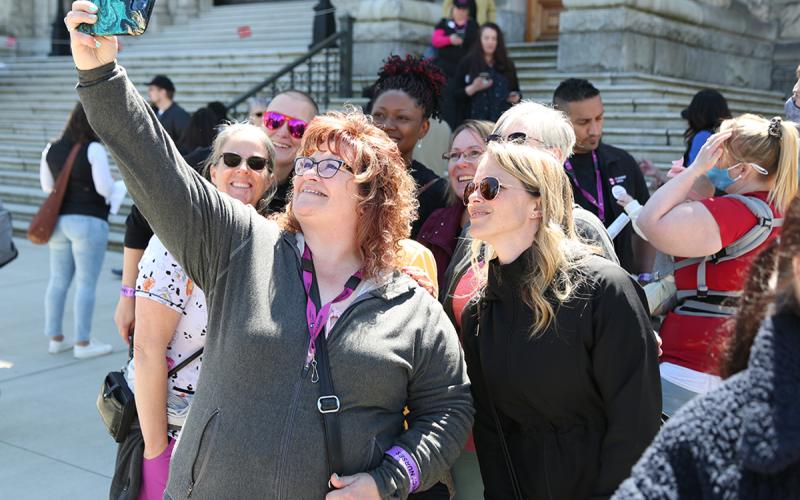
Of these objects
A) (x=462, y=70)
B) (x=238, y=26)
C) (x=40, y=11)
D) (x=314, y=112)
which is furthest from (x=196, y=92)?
(x=314, y=112)

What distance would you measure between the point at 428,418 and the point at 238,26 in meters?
15.0

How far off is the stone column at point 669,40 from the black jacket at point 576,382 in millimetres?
9092

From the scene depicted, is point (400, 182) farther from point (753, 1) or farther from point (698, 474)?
point (753, 1)

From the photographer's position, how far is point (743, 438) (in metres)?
1.19

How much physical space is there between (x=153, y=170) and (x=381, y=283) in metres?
0.70

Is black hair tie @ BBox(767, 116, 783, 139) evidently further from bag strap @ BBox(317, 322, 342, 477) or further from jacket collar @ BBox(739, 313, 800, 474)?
jacket collar @ BBox(739, 313, 800, 474)

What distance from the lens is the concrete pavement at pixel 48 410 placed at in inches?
179

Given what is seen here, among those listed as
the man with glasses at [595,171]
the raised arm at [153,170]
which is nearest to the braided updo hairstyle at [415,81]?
the man with glasses at [595,171]

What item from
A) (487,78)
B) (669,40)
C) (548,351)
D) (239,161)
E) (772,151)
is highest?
(669,40)

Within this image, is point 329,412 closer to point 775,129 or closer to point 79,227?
point 775,129

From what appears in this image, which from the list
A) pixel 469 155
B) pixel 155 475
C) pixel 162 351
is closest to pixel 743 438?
pixel 162 351

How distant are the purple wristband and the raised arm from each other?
2.17ft

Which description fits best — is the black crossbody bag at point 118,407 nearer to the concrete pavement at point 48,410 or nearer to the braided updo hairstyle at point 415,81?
the concrete pavement at point 48,410

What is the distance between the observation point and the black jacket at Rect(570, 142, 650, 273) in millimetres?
4297
